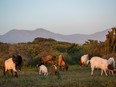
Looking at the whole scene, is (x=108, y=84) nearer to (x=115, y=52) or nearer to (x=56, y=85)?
(x=56, y=85)

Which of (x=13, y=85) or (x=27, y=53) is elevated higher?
(x=27, y=53)

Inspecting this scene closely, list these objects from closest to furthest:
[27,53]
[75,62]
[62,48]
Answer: [75,62] → [27,53] → [62,48]

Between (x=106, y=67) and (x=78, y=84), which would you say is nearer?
(x=78, y=84)

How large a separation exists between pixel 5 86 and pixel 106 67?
7.58 meters

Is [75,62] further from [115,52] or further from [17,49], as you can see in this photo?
[17,49]

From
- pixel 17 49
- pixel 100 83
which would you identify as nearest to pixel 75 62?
pixel 17 49

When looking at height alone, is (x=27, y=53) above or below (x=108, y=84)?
above

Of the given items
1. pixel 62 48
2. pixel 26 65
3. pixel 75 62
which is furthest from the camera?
pixel 62 48

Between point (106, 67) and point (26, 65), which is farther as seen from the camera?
point (26, 65)

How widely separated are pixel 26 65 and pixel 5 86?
56.3 ft

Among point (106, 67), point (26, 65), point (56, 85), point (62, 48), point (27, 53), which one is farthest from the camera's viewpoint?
point (62, 48)

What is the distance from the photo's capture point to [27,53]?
44.6 m

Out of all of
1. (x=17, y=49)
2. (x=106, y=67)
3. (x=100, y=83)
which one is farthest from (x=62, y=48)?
(x=100, y=83)

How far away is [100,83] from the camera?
19.3m
